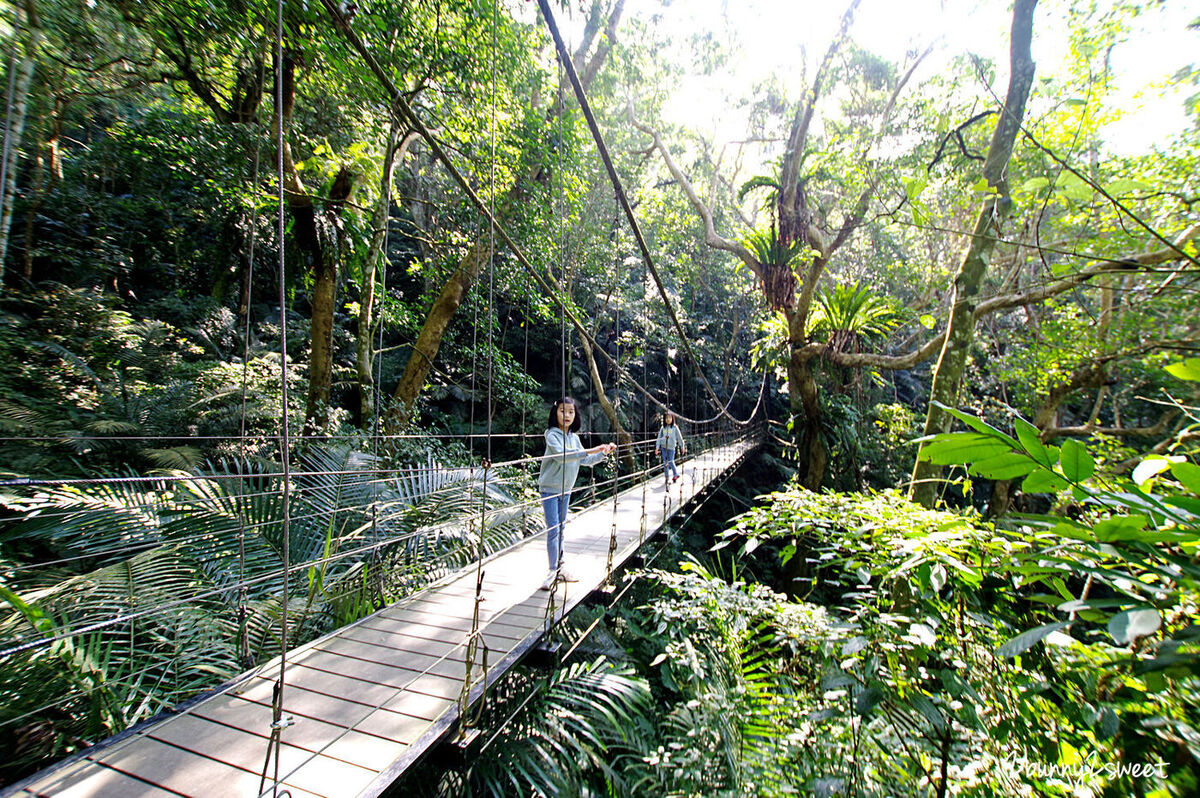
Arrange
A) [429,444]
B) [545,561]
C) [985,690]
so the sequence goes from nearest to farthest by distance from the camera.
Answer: [985,690] → [545,561] → [429,444]

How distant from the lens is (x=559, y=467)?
1.86m

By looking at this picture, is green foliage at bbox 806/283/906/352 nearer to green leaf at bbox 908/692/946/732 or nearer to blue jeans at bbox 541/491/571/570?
blue jeans at bbox 541/491/571/570

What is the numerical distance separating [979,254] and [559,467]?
69.2 inches

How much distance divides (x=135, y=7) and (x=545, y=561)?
337 cm

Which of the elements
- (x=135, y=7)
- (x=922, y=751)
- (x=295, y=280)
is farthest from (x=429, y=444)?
(x=922, y=751)

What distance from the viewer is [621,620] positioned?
10.3 feet

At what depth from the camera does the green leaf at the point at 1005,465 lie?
1.40ft

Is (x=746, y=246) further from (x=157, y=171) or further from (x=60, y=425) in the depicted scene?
(x=157, y=171)

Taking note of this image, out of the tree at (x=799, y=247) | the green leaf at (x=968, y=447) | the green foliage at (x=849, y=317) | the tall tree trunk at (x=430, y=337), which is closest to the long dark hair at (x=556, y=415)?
the green leaf at (x=968, y=447)

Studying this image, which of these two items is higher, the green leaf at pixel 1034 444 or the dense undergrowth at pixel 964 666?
the green leaf at pixel 1034 444

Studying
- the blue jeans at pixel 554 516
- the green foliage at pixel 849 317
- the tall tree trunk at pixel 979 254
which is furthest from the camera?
the green foliage at pixel 849 317

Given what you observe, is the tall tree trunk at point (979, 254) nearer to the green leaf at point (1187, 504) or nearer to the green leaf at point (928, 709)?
the green leaf at point (928, 709)

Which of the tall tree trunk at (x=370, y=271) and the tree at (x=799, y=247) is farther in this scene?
the tree at (x=799, y=247)

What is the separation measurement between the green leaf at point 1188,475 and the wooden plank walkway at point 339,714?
3.37 ft
